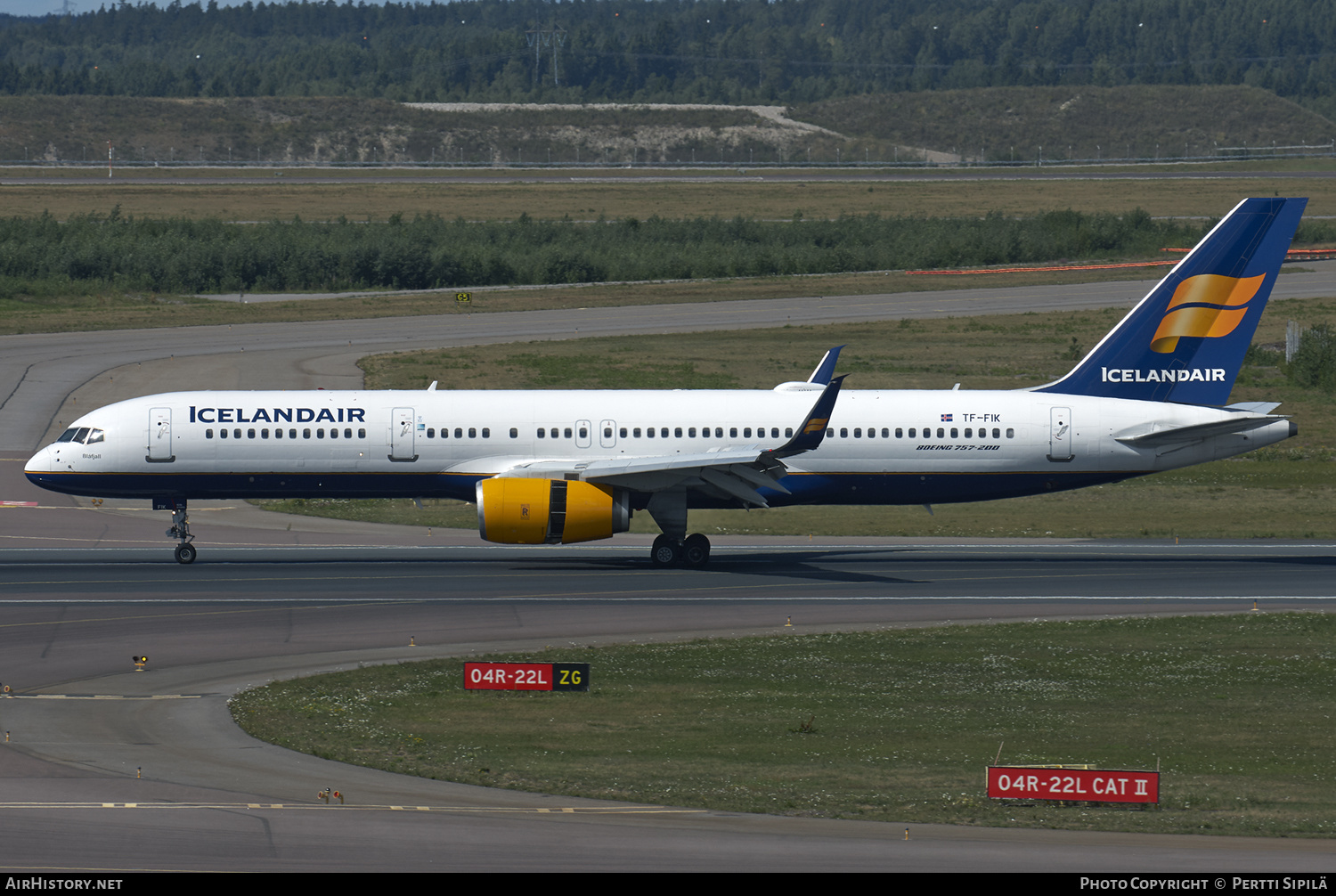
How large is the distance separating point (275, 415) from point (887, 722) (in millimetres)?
22740

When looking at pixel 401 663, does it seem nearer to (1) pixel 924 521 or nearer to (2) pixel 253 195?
(1) pixel 924 521

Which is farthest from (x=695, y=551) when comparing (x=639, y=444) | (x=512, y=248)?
(x=512, y=248)

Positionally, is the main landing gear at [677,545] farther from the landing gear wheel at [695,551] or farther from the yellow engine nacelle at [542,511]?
the yellow engine nacelle at [542,511]

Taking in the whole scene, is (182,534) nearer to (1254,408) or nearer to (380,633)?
(380,633)

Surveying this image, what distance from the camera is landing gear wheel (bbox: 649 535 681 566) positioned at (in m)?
43.6

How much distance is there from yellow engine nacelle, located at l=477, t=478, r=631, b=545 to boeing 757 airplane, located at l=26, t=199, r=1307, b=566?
3.89 ft

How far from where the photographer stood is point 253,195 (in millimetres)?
162125

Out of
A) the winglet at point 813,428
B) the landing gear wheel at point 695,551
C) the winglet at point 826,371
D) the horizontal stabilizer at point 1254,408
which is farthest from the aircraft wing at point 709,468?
the horizontal stabilizer at point 1254,408

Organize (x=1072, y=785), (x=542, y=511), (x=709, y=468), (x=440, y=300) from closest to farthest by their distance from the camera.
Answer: (x=1072, y=785), (x=542, y=511), (x=709, y=468), (x=440, y=300)

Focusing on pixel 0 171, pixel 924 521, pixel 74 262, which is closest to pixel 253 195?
pixel 0 171

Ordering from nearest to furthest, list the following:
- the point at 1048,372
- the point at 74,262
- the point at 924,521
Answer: the point at 924,521, the point at 1048,372, the point at 74,262

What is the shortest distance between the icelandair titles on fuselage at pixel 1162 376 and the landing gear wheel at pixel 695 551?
1260 cm

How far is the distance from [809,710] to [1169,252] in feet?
335

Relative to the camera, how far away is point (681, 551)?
43594mm
